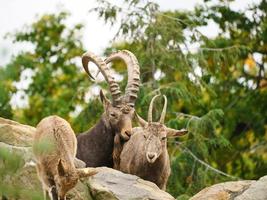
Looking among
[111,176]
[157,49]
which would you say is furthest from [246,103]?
[111,176]

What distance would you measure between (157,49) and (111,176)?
30.9 ft

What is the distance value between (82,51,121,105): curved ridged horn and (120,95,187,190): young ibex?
91 cm

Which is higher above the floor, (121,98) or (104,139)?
(121,98)

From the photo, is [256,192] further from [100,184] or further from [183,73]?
[183,73]

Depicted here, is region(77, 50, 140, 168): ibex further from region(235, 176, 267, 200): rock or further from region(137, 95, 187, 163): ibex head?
region(235, 176, 267, 200): rock

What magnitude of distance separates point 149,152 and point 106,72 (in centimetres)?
254

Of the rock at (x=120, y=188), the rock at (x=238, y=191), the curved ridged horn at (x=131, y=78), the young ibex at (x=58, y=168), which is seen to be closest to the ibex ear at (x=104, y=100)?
the curved ridged horn at (x=131, y=78)

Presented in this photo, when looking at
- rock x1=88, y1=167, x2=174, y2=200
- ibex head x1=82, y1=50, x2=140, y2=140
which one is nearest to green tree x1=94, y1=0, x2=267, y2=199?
ibex head x1=82, y1=50, x2=140, y2=140

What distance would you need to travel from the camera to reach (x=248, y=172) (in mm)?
23031

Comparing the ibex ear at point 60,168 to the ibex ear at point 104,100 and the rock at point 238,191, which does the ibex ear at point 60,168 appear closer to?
the rock at point 238,191

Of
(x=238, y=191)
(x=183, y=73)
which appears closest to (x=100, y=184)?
(x=238, y=191)

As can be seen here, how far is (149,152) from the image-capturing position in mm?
10320

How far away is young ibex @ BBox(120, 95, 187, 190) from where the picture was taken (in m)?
10.5

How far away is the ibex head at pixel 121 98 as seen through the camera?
11.7 meters
